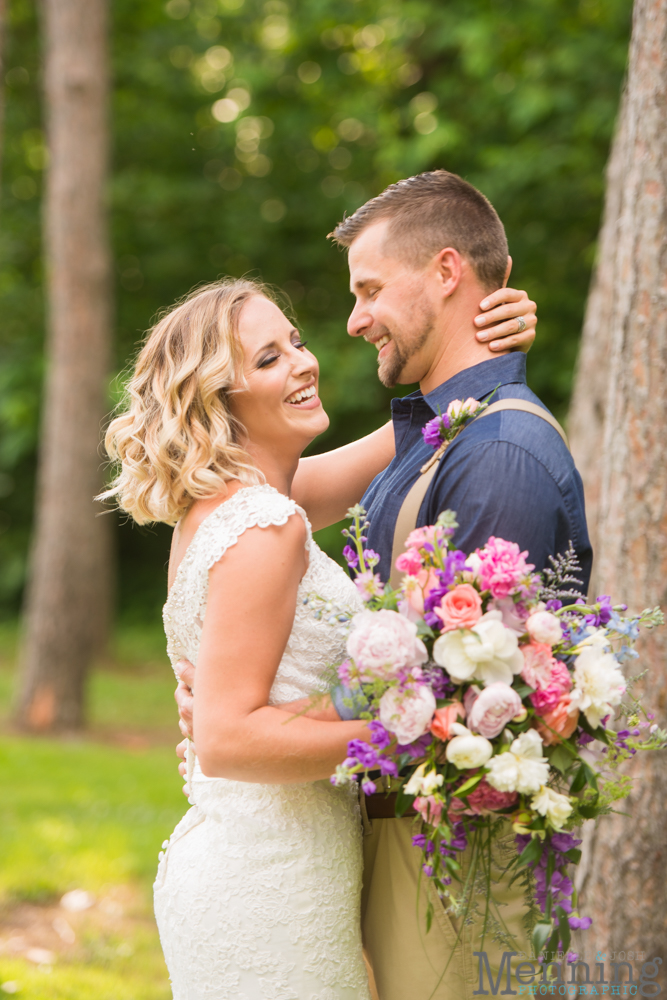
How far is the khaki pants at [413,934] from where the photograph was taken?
221 cm

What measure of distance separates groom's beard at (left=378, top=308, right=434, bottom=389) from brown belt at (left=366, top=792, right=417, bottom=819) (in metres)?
1.06

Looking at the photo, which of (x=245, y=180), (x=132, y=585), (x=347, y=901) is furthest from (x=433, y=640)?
(x=132, y=585)

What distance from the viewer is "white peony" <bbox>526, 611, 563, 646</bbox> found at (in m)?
1.81

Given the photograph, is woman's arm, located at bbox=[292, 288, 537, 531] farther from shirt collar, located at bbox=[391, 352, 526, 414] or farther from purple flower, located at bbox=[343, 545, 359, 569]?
purple flower, located at bbox=[343, 545, 359, 569]

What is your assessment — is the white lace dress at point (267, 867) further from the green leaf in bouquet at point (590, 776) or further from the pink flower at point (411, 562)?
the green leaf in bouquet at point (590, 776)

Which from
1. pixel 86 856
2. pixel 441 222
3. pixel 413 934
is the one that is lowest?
pixel 86 856

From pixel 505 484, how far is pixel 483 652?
0.48m

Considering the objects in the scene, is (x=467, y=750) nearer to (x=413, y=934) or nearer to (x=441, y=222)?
(x=413, y=934)

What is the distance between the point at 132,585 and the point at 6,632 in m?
2.35

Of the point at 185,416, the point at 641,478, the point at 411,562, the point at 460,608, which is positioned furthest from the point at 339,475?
the point at 460,608

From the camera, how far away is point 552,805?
1.82 m

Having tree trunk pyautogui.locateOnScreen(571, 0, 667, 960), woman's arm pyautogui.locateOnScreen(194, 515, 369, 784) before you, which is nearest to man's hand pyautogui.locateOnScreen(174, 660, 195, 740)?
woman's arm pyautogui.locateOnScreen(194, 515, 369, 784)

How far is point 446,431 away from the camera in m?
2.28

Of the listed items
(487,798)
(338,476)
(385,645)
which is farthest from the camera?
(338,476)
